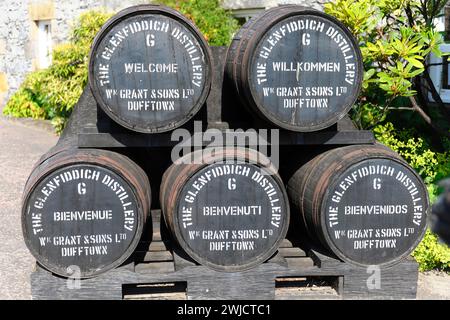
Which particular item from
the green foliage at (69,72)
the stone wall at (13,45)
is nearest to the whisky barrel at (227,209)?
the green foliage at (69,72)

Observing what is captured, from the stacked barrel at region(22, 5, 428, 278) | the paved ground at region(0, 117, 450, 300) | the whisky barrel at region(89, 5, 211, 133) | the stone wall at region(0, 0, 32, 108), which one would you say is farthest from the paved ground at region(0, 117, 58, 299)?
the whisky barrel at region(89, 5, 211, 133)

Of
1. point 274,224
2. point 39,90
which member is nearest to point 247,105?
point 274,224

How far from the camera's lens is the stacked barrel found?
3477mm

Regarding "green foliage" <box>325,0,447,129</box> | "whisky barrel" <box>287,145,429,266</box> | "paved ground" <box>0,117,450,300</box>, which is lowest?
"paved ground" <box>0,117,450,300</box>

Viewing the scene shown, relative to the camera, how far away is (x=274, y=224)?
357cm

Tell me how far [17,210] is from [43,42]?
5.85 metres

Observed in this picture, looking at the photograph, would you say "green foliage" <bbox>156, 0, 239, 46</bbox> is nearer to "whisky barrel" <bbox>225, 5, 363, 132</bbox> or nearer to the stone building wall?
the stone building wall

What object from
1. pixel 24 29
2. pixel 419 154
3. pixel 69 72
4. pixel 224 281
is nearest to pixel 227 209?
pixel 224 281

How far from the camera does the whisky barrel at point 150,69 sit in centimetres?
350

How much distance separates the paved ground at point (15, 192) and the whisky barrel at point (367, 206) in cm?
192

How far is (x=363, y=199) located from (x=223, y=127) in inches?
40.4

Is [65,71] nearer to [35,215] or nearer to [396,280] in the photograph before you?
[35,215]

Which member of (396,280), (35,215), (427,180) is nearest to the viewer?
(35,215)

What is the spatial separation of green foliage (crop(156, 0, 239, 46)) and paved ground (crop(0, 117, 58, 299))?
8.88 feet
